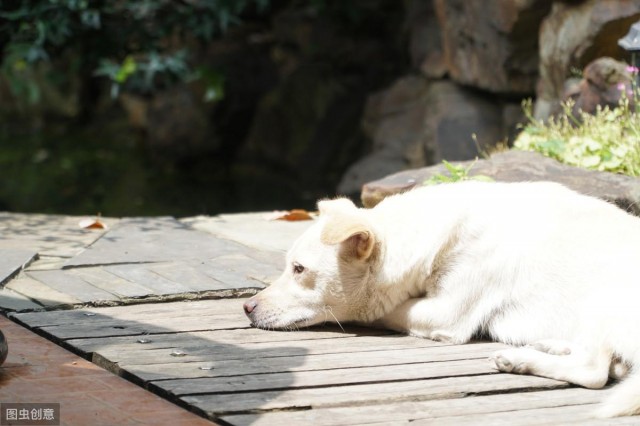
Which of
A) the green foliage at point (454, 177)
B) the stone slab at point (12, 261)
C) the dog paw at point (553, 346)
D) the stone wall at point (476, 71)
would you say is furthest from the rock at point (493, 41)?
the dog paw at point (553, 346)

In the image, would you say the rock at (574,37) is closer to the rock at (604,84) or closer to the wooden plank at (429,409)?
the rock at (604,84)

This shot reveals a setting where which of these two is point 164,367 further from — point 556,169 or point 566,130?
point 566,130

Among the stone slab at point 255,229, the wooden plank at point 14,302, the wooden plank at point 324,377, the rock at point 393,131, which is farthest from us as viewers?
the rock at point 393,131

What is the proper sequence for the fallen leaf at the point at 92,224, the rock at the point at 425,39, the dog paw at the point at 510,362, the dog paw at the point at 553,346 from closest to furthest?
the dog paw at the point at 510,362 < the dog paw at the point at 553,346 < the fallen leaf at the point at 92,224 < the rock at the point at 425,39

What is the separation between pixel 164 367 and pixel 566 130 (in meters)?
4.44

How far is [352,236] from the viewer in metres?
4.47

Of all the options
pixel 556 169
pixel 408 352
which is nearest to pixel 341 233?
pixel 408 352

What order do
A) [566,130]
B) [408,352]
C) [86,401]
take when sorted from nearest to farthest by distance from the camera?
1. [86,401]
2. [408,352]
3. [566,130]

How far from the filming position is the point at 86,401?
356 centimetres

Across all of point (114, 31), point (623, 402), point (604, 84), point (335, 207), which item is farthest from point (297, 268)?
point (114, 31)

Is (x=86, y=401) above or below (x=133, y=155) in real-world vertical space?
above

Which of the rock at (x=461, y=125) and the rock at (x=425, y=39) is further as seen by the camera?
the rock at (x=425, y=39)

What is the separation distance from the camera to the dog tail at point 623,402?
11.4ft

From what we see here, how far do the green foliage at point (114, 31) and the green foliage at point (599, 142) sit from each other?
498 centimetres
